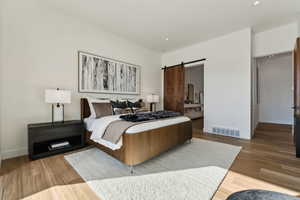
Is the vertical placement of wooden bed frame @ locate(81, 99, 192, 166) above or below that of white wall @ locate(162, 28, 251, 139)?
below

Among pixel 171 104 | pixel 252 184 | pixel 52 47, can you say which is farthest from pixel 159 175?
pixel 171 104

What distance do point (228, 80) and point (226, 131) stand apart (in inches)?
58.7

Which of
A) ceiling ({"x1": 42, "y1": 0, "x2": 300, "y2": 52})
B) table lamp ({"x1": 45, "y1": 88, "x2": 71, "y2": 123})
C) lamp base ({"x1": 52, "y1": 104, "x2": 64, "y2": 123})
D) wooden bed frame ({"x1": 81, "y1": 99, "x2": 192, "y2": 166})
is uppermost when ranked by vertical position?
ceiling ({"x1": 42, "y1": 0, "x2": 300, "y2": 52})

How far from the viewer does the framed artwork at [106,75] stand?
11.0 ft

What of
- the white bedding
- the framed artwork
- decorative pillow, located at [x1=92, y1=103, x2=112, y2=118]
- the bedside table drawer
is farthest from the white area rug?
the framed artwork

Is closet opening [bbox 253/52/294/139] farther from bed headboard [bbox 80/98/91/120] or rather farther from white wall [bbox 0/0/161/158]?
white wall [bbox 0/0/161/158]

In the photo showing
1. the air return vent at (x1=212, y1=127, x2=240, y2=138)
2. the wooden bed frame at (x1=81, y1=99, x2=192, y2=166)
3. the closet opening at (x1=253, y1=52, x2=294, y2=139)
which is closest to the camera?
the wooden bed frame at (x1=81, y1=99, x2=192, y2=166)

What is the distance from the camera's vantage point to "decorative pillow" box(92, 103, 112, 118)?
115 inches

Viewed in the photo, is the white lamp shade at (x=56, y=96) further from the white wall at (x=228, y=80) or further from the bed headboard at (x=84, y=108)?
the white wall at (x=228, y=80)

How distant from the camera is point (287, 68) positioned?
18.0 feet

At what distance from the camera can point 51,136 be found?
2.44 metres

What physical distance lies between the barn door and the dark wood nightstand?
11.1 feet

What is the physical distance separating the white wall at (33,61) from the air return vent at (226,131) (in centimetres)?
391

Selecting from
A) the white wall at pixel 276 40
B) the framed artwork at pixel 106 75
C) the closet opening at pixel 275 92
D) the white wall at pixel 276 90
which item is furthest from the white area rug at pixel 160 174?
the white wall at pixel 276 90
